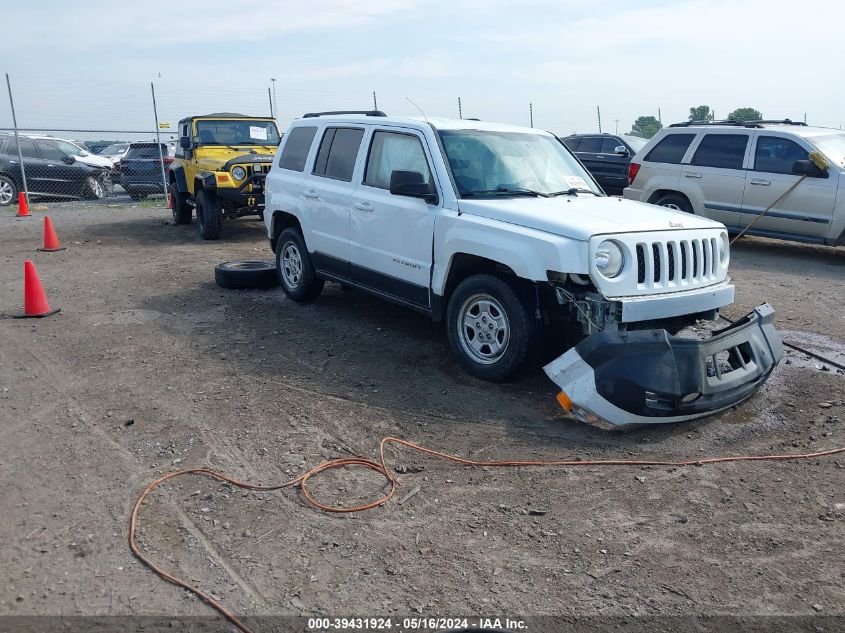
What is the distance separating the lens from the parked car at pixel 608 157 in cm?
1659

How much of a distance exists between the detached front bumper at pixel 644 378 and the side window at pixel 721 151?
7183mm

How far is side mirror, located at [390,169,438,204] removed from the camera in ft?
19.3

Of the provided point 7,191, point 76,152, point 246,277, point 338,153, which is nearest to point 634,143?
point 246,277

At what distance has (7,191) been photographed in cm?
1859

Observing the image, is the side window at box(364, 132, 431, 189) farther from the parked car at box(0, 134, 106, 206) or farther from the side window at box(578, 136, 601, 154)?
the parked car at box(0, 134, 106, 206)

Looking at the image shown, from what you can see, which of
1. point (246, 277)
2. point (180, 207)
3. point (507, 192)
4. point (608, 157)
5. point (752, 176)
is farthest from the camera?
point (608, 157)

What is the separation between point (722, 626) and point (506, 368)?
2.75 m

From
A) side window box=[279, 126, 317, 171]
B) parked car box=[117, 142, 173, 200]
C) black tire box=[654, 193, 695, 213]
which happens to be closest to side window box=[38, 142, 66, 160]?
parked car box=[117, 142, 173, 200]

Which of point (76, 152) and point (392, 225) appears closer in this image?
point (392, 225)

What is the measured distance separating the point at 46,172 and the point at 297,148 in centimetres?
1391

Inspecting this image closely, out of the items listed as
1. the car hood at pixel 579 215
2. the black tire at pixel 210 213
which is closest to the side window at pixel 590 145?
the black tire at pixel 210 213

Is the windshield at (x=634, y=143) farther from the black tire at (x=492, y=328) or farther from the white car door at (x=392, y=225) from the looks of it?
the black tire at (x=492, y=328)

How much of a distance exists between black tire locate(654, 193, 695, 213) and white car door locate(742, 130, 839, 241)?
926 mm

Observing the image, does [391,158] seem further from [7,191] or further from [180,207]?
[7,191]
